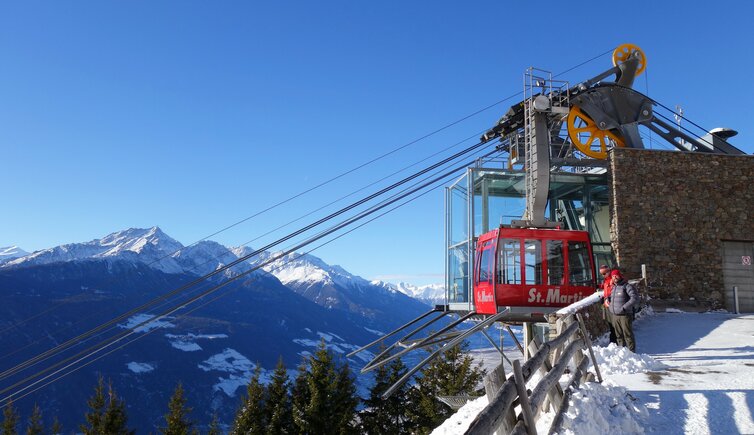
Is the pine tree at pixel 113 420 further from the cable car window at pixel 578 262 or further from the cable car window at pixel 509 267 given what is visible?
the cable car window at pixel 578 262

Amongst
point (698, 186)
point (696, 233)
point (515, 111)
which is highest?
point (515, 111)

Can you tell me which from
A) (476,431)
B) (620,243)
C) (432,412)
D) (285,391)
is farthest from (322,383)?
(476,431)

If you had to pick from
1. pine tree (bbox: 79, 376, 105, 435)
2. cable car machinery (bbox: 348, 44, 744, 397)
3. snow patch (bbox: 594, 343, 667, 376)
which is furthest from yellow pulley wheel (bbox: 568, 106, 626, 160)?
pine tree (bbox: 79, 376, 105, 435)

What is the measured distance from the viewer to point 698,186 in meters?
20.1

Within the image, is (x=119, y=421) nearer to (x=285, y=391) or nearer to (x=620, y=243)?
(x=285, y=391)

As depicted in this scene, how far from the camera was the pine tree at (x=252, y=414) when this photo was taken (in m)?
42.9

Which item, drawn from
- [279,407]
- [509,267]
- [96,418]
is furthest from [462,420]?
[96,418]

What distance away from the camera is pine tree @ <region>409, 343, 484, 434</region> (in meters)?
41.6

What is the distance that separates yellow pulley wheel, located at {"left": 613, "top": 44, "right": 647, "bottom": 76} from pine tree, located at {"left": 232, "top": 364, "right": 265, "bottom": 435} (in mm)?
35037

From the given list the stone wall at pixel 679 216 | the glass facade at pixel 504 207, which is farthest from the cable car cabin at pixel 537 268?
the glass facade at pixel 504 207

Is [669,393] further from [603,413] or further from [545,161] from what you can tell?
[545,161]

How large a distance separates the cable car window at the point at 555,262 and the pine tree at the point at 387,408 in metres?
32.4

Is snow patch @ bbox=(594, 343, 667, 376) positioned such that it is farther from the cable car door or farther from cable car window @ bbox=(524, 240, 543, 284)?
the cable car door

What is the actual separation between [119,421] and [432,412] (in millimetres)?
22272
